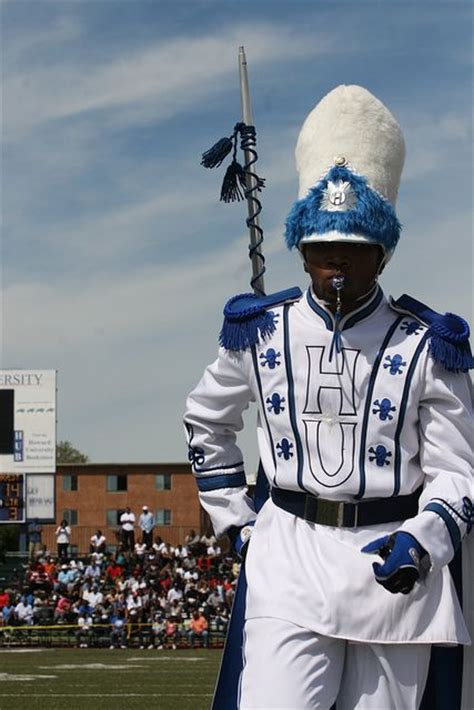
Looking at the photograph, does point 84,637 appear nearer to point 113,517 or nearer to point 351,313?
point 351,313

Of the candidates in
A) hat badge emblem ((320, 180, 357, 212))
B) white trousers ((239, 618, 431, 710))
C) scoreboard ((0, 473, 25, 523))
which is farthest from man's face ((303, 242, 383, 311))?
scoreboard ((0, 473, 25, 523))

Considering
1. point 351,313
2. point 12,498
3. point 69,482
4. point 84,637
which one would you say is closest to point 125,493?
point 69,482

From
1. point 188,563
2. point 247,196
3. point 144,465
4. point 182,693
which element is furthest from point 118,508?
point 247,196

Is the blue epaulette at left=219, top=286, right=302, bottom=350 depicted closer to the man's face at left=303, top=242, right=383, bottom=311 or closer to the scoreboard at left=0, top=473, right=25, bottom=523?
the man's face at left=303, top=242, right=383, bottom=311

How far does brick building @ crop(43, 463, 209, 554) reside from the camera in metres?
67.9

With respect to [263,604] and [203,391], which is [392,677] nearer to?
[263,604]

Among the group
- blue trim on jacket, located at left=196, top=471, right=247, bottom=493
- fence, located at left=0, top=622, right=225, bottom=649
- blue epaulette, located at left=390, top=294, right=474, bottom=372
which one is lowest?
fence, located at left=0, top=622, right=225, bottom=649

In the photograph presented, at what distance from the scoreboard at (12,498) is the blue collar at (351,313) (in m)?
32.6

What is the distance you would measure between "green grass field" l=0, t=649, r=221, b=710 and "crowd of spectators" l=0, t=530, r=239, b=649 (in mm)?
3173

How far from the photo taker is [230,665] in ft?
17.1

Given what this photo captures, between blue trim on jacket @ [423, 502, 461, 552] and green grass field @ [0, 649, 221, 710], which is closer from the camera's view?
blue trim on jacket @ [423, 502, 461, 552]

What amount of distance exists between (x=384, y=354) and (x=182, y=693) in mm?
11952

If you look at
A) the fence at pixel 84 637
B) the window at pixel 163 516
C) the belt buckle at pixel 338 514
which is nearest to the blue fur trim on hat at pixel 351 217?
the belt buckle at pixel 338 514

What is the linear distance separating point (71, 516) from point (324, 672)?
6535 cm
